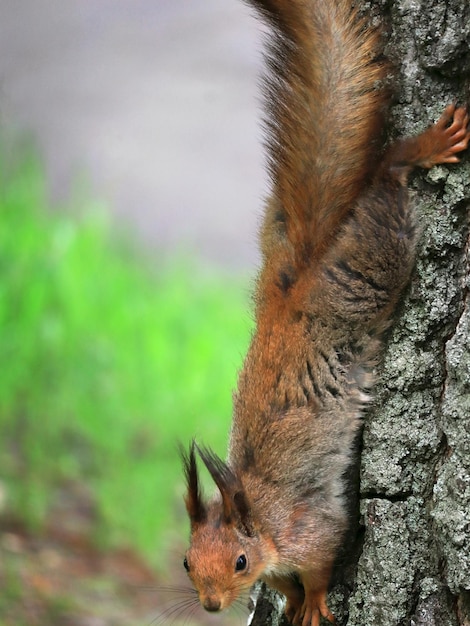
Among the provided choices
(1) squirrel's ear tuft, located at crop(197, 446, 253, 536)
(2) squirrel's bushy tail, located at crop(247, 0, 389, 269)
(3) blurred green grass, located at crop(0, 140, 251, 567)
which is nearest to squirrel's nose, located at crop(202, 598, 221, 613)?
(1) squirrel's ear tuft, located at crop(197, 446, 253, 536)

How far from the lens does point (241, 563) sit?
1.45 metres

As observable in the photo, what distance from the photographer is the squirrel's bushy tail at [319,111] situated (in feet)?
4.27

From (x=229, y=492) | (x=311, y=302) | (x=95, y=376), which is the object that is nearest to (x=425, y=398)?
(x=311, y=302)

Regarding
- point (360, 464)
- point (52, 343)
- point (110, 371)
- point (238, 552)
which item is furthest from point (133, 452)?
point (360, 464)

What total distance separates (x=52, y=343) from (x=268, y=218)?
1.34 meters

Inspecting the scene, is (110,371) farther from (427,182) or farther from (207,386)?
(427,182)

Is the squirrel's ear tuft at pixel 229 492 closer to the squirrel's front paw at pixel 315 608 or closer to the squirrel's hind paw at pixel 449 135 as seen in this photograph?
the squirrel's front paw at pixel 315 608

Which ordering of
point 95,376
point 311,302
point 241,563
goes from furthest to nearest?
point 95,376
point 241,563
point 311,302

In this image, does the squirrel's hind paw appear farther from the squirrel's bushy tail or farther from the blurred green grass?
the blurred green grass

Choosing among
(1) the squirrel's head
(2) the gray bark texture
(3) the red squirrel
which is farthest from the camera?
(1) the squirrel's head

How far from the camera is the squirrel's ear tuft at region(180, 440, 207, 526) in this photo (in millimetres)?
1384

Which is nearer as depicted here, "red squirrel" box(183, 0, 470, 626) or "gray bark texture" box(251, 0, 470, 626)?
"gray bark texture" box(251, 0, 470, 626)

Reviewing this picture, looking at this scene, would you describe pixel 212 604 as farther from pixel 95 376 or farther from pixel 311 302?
pixel 95 376

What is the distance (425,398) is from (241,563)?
426mm
